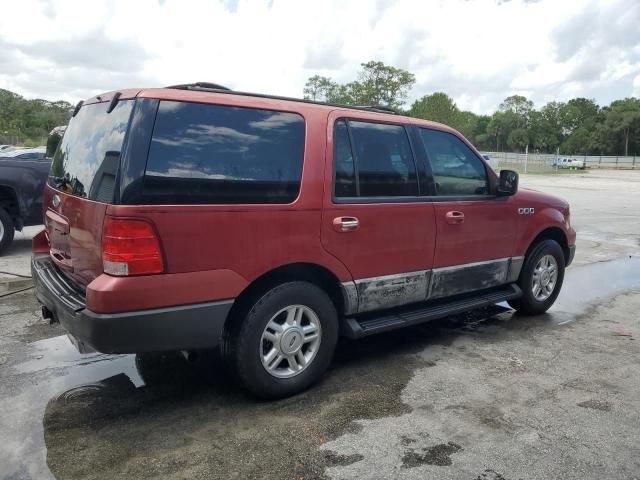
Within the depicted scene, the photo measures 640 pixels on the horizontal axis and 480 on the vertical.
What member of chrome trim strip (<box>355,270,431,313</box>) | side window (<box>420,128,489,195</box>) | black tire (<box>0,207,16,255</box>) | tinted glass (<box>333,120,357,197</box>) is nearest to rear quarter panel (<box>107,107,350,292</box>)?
tinted glass (<box>333,120,357,197</box>)

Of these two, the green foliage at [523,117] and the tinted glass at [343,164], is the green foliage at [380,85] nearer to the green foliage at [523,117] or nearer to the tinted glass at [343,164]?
the green foliage at [523,117]

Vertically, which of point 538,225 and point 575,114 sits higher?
point 575,114

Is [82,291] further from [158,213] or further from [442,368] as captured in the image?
[442,368]

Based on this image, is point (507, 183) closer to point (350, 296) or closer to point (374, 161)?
point (374, 161)

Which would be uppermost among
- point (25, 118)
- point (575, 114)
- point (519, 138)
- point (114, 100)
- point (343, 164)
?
point (575, 114)

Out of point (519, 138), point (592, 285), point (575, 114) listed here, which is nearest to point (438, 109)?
point (519, 138)

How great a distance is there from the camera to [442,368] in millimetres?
4168

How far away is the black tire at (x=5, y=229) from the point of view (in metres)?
8.01

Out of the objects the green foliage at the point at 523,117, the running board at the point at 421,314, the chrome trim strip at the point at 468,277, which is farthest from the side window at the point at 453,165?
the green foliage at the point at 523,117

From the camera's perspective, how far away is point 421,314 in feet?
14.1

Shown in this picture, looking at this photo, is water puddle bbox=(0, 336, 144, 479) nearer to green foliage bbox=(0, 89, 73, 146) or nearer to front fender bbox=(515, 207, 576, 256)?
front fender bbox=(515, 207, 576, 256)

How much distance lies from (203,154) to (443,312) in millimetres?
2384

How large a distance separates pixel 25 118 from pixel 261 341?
73.5 metres

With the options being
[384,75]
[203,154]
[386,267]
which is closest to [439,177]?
[386,267]
